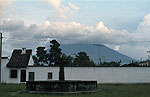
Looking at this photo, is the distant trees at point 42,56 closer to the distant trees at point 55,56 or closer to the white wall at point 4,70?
the distant trees at point 55,56

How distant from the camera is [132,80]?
3944cm

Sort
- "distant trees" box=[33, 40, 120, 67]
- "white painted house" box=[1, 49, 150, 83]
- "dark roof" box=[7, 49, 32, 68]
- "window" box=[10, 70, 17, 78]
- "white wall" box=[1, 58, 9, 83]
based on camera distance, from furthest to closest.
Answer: "distant trees" box=[33, 40, 120, 67] → "white wall" box=[1, 58, 9, 83] → "window" box=[10, 70, 17, 78] → "dark roof" box=[7, 49, 32, 68] → "white painted house" box=[1, 49, 150, 83]

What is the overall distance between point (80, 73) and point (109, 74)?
4.33 metres

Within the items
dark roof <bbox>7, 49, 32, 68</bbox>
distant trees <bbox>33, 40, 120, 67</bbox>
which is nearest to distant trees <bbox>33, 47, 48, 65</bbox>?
distant trees <bbox>33, 40, 120, 67</bbox>

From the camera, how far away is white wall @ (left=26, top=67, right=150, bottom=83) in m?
39.4

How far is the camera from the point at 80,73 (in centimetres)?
3962

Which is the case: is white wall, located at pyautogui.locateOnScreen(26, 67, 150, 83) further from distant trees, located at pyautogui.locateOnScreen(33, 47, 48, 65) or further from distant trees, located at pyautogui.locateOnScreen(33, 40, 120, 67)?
distant trees, located at pyautogui.locateOnScreen(33, 47, 48, 65)

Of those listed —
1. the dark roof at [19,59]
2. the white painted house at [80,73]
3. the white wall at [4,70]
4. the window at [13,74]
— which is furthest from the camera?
the white wall at [4,70]

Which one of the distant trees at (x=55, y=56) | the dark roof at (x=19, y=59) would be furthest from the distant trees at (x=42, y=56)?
the dark roof at (x=19, y=59)

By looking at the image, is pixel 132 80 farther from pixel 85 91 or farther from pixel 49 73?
pixel 85 91

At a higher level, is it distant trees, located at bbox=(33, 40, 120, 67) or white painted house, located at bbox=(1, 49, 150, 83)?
distant trees, located at bbox=(33, 40, 120, 67)

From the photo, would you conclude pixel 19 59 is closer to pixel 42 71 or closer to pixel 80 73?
pixel 42 71

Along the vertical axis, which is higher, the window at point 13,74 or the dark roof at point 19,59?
the dark roof at point 19,59

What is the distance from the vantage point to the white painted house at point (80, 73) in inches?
1553
